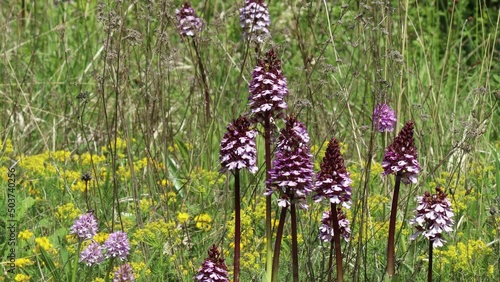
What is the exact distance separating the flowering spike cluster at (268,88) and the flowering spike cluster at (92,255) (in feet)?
2.69

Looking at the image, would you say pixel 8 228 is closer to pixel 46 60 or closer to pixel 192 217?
pixel 192 217

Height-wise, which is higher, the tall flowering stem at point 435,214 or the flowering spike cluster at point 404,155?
the flowering spike cluster at point 404,155

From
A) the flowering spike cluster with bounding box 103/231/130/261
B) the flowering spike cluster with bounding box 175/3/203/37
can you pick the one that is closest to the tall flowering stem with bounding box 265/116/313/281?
the flowering spike cluster with bounding box 103/231/130/261

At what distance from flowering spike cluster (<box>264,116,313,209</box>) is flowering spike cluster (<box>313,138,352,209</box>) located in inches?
1.2

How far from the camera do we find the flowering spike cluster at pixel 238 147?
6.96ft

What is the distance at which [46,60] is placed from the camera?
547cm

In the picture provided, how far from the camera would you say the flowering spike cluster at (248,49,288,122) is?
7.34 feet

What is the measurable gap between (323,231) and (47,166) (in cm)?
178

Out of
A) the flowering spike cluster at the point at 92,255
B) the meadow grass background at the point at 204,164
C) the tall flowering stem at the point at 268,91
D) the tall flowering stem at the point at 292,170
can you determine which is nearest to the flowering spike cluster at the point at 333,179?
the tall flowering stem at the point at 292,170

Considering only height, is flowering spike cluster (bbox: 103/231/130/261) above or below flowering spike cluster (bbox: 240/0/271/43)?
below

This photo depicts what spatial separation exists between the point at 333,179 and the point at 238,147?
245mm

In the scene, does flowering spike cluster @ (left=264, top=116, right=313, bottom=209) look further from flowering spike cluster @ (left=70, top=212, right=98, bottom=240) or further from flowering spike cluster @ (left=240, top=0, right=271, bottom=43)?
flowering spike cluster @ (left=240, top=0, right=271, bottom=43)

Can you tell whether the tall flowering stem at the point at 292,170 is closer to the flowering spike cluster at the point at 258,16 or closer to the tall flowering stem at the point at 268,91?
the tall flowering stem at the point at 268,91

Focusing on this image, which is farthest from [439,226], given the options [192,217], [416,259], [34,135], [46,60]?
[46,60]
